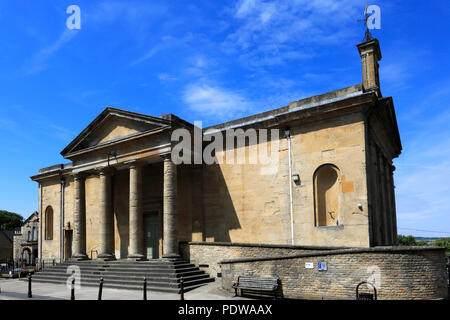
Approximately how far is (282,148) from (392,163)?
10.3 metres

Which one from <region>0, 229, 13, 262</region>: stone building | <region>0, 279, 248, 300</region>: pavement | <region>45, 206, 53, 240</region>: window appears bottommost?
<region>0, 229, 13, 262</region>: stone building

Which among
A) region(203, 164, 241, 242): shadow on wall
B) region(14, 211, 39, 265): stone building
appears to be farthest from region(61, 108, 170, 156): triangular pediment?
region(14, 211, 39, 265): stone building

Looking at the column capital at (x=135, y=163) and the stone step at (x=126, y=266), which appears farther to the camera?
the column capital at (x=135, y=163)

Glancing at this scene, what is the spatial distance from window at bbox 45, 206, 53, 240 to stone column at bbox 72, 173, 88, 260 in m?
8.37

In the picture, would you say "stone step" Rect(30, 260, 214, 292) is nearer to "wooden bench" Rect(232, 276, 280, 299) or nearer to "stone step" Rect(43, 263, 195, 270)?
"stone step" Rect(43, 263, 195, 270)

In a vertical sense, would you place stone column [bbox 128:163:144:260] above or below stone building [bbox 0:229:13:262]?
above

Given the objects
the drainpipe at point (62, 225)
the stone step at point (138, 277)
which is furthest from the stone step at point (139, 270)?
the drainpipe at point (62, 225)

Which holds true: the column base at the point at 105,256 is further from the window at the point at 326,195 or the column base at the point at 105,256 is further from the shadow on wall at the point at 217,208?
the window at the point at 326,195

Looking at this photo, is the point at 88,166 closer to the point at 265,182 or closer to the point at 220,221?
the point at 220,221

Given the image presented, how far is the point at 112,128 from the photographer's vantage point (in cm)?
2134

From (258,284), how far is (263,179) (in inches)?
242

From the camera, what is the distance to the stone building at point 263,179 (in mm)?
16438

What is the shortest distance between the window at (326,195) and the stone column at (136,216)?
8802 millimetres

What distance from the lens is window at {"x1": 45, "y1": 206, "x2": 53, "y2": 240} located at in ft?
96.8
